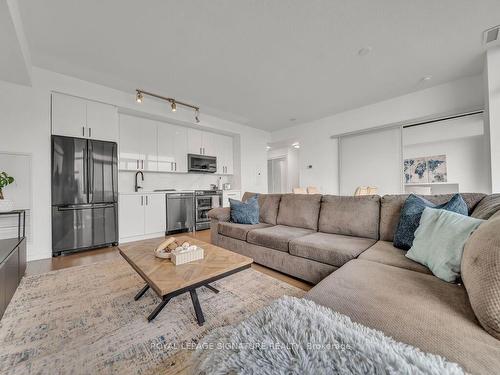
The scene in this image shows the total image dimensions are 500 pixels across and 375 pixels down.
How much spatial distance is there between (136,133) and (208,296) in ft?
11.9

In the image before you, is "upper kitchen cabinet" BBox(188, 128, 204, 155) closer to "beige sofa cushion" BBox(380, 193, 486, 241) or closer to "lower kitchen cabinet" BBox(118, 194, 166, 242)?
"lower kitchen cabinet" BBox(118, 194, 166, 242)

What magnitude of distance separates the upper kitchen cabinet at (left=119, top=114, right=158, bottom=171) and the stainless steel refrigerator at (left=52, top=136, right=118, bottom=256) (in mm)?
521

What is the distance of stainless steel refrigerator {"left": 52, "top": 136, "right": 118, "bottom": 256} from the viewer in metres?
2.99

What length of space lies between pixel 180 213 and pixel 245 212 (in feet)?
6.61

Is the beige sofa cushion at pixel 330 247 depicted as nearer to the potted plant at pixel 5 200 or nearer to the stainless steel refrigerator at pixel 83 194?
the stainless steel refrigerator at pixel 83 194

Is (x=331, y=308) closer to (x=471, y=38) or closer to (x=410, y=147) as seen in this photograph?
(x=471, y=38)

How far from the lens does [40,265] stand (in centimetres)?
261

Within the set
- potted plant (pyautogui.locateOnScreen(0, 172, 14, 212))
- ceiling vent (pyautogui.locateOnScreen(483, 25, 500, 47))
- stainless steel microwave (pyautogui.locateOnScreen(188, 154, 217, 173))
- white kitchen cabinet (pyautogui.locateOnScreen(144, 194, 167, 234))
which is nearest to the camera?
ceiling vent (pyautogui.locateOnScreen(483, 25, 500, 47))

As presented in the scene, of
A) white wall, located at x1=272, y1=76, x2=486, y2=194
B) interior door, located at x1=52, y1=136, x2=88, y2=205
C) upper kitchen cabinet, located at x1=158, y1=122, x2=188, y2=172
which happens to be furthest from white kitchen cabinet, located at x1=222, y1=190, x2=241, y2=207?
interior door, located at x1=52, y1=136, x2=88, y2=205

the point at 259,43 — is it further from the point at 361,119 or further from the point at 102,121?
the point at 361,119

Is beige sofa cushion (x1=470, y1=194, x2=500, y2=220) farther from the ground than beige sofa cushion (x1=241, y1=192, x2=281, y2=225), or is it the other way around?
beige sofa cushion (x1=470, y1=194, x2=500, y2=220)

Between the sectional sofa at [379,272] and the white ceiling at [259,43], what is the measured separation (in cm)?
190

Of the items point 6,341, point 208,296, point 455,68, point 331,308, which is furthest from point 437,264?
Result: point 455,68

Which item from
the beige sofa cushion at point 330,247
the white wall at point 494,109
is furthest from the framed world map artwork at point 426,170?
the beige sofa cushion at point 330,247
